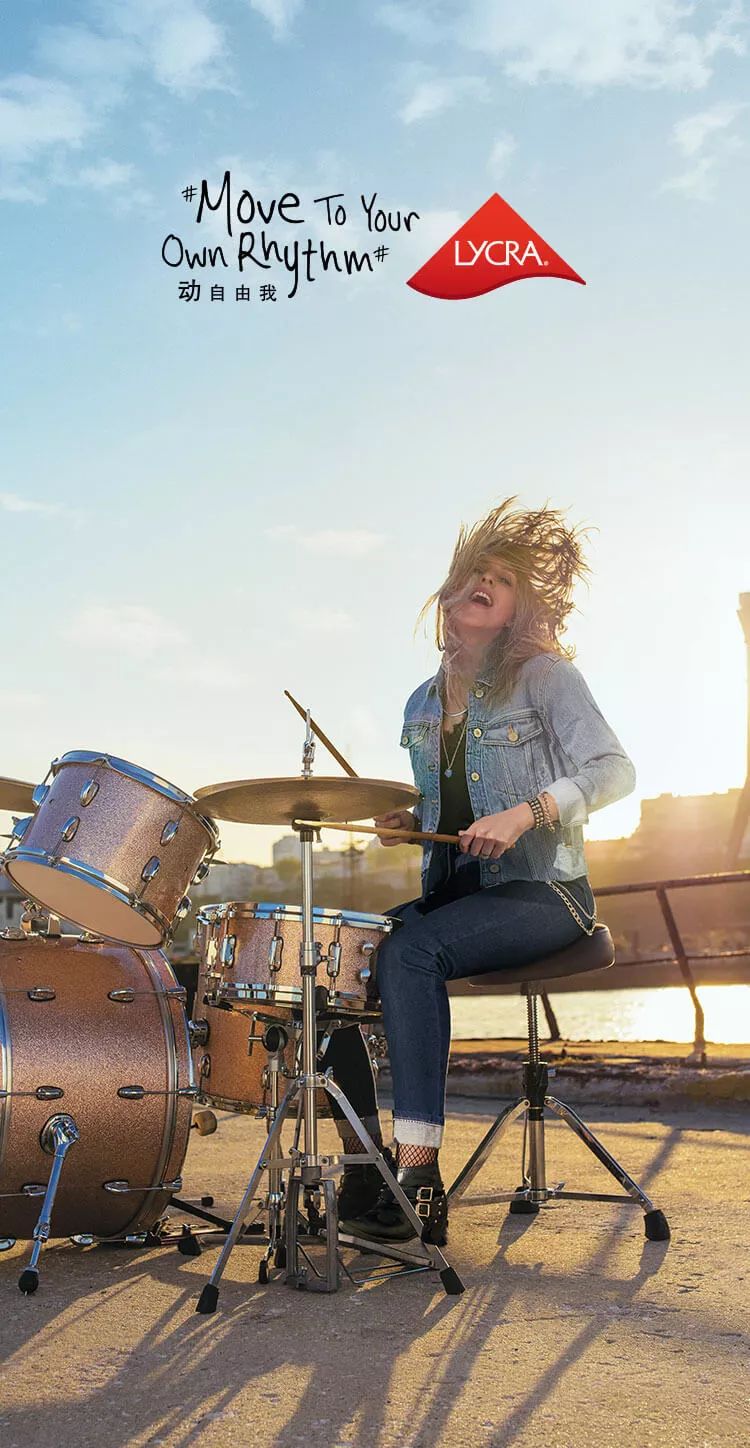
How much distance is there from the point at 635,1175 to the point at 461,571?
227 cm

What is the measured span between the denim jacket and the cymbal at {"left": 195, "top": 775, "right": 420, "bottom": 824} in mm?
576

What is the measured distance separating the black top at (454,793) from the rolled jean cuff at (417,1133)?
3.19 ft

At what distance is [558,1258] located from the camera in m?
3.65

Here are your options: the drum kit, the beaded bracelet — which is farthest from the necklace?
the drum kit

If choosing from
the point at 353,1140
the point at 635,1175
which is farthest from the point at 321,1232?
the point at 635,1175

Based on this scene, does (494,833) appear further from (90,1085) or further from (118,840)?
(90,1085)

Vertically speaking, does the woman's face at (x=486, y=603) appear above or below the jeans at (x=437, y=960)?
above

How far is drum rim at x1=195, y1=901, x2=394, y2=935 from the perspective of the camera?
3.69 metres

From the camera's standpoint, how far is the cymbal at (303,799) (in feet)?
11.1

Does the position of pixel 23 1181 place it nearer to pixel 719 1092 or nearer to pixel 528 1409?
pixel 528 1409

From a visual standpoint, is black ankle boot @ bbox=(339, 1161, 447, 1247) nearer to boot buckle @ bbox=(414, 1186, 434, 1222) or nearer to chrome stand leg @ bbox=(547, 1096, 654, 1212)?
boot buckle @ bbox=(414, 1186, 434, 1222)

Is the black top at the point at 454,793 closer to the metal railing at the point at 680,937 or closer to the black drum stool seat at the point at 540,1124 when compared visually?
the black drum stool seat at the point at 540,1124

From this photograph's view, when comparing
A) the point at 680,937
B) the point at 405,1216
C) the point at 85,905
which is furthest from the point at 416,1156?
the point at 680,937

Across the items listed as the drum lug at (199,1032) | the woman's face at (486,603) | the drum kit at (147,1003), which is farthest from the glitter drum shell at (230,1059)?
the woman's face at (486,603)
